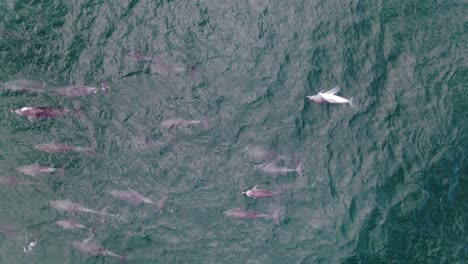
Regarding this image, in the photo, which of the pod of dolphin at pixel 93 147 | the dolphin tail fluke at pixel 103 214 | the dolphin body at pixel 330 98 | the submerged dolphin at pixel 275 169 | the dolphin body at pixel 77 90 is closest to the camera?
the dolphin body at pixel 330 98

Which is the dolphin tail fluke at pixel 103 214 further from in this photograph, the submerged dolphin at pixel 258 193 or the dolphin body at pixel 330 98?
the dolphin body at pixel 330 98

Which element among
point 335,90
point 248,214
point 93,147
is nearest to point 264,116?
point 335,90

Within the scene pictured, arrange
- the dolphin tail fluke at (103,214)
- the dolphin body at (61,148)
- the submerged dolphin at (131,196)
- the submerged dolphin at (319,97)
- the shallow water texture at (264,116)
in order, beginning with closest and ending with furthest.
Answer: the submerged dolphin at (319,97) → the shallow water texture at (264,116) → the submerged dolphin at (131,196) → the dolphin body at (61,148) → the dolphin tail fluke at (103,214)

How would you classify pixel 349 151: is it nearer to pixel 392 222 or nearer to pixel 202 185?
pixel 392 222

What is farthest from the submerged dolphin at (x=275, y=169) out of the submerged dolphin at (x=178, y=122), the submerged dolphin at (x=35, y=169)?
the submerged dolphin at (x=35, y=169)

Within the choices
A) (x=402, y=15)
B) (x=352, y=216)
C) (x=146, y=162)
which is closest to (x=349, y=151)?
(x=352, y=216)

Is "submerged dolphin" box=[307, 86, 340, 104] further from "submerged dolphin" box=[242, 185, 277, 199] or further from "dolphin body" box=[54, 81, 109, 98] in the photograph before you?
"dolphin body" box=[54, 81, 109, 98]

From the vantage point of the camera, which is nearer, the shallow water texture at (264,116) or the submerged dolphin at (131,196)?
the shallow water texture at (264,116)

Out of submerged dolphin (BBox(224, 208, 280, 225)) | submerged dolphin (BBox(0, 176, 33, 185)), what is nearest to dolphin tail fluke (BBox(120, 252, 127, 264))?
submerged dolphin (BBox(224, 208, 280, 225))
